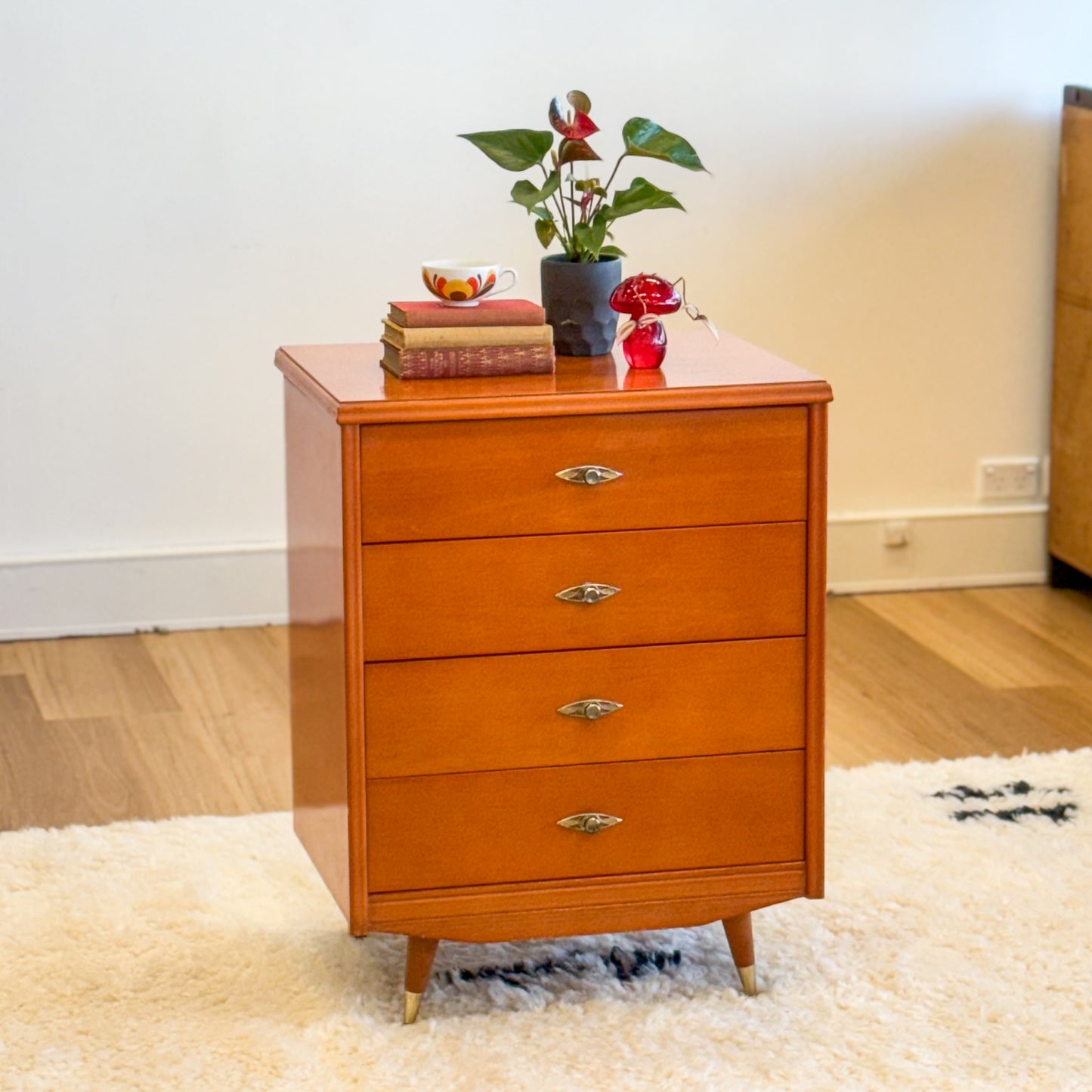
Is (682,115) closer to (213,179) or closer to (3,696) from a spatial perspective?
(213,179)

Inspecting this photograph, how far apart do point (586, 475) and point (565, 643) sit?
0.19m

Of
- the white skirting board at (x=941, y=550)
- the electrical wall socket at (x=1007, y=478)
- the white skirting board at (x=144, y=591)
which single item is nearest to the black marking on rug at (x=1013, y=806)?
the white skirting board at (x=941, y=550)

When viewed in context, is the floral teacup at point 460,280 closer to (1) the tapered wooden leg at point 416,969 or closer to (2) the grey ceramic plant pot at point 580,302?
→ (2) the grey ceramic plant pot at point 580,302

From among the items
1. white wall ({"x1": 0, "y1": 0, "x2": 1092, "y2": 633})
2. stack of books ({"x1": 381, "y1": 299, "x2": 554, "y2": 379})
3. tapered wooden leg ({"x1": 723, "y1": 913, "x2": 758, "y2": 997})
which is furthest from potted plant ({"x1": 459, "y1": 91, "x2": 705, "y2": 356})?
white wall ({"x1": 0, "y1": 0, "x2": 1092, "y2": 633})

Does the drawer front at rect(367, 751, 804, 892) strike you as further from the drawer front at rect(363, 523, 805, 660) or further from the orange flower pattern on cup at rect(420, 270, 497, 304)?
the orange flower pattern on cup at rect(420, 270, 497, 304)

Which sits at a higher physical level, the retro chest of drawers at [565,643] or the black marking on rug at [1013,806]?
the retro chest of drawers at [565,643]

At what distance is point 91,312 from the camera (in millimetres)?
3316

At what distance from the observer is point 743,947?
2039mm

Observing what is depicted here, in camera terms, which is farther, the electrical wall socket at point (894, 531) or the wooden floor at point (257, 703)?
the electrical wall socket at point (894, 531)

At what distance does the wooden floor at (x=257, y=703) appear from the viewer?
2676 millimetres

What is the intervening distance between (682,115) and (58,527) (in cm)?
147

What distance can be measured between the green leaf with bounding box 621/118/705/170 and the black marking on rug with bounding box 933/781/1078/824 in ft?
3.55

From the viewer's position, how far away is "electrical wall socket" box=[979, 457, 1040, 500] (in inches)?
149

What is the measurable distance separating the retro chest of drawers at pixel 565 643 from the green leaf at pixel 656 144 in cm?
23
